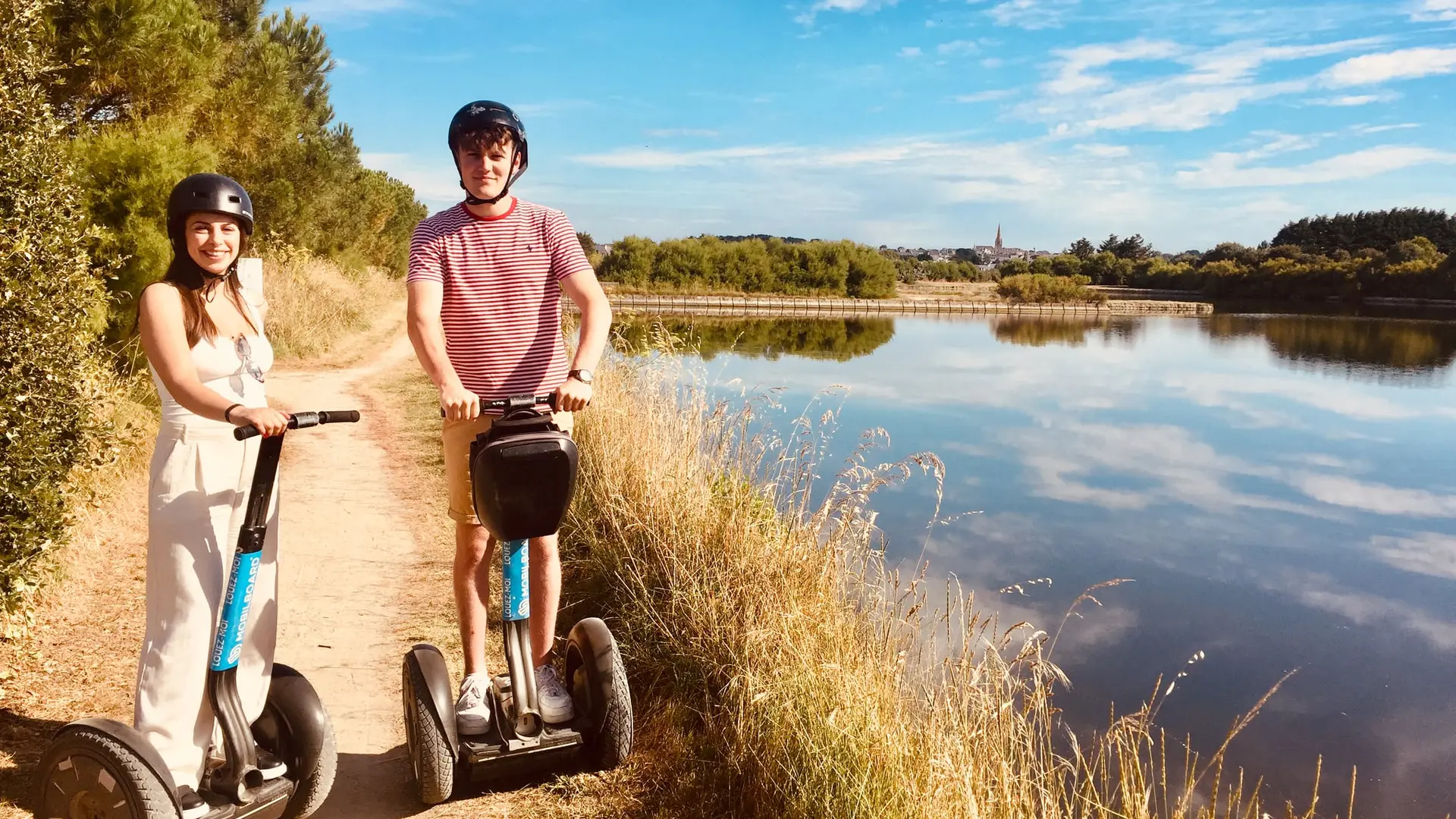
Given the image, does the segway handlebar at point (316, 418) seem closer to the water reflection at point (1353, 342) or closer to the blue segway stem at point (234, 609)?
the blue segway stem at point (234, 609)

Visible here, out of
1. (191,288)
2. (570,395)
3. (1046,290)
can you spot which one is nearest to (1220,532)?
(570,395)

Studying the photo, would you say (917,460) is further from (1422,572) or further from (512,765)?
(1422,572)

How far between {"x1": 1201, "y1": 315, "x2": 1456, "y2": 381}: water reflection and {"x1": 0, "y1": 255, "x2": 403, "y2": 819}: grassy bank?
29.6 m

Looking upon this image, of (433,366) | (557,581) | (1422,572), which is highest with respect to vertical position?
(433,366)

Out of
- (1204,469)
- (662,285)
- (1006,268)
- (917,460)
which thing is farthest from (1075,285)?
(917,460)

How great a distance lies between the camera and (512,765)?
8.70ft

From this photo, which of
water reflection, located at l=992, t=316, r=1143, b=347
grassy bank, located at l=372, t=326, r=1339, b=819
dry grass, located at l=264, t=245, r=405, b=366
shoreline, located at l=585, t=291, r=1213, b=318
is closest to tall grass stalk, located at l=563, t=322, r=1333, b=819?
grassy bank, located at l=372, t=326, r=1339, b=819

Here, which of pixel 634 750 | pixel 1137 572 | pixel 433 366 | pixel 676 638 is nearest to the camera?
pixel 433 366

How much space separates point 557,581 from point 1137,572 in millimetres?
8031

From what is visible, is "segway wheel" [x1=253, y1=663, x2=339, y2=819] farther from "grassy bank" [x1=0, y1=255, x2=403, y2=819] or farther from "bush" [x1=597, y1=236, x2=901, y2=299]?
"bush" [x1=597, y1=236, x2=901, y2=299]

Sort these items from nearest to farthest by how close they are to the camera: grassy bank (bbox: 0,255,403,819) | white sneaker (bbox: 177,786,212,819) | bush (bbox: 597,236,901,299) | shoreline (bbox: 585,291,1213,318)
Answer: 1. white sneaker (bbox: 177,786,212,819)
2. grassy bank (bbox: 0,255,403,819)
3. shoreline (bbox: 585,291,1213,318)
4. bush (bbox: 597,236,901,299)

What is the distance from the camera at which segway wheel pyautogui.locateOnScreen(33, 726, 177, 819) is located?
6.87ft

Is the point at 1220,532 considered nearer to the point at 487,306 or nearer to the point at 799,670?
the point at 799,670

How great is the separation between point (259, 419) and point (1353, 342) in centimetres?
4468
